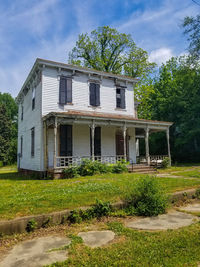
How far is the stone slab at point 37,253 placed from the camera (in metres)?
2.71

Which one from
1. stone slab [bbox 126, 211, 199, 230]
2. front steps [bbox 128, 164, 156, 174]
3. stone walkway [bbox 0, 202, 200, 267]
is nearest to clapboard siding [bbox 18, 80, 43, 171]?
front steps [bbox 128, 164, 156, 174]

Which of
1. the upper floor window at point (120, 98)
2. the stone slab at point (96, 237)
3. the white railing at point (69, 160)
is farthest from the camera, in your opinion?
the upper floor window at point (120, 98)

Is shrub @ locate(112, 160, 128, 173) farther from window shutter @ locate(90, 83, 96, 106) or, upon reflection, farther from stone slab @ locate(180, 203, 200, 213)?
stone slab @ locate(180, 203, 200, 213)

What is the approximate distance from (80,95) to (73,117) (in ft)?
10.2

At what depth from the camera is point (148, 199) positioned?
4.88m

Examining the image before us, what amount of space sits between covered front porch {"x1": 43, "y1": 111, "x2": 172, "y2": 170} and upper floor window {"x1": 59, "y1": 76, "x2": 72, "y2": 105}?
105cm

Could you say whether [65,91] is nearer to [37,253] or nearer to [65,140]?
[65,140]

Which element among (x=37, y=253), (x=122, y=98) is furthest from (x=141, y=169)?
(x=37, y=253)

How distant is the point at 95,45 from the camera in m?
30.4

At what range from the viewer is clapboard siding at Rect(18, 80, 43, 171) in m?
13.6

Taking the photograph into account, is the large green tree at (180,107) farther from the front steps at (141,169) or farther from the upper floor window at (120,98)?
the front steps at (141,169)

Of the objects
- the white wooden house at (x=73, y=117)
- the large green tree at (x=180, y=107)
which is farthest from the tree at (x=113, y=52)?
the white wooden house at (x=73, y=117)

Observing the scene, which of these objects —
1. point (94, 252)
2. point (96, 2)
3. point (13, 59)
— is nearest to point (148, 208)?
point (94, 252)

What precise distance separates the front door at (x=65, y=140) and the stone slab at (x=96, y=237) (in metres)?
10.5
